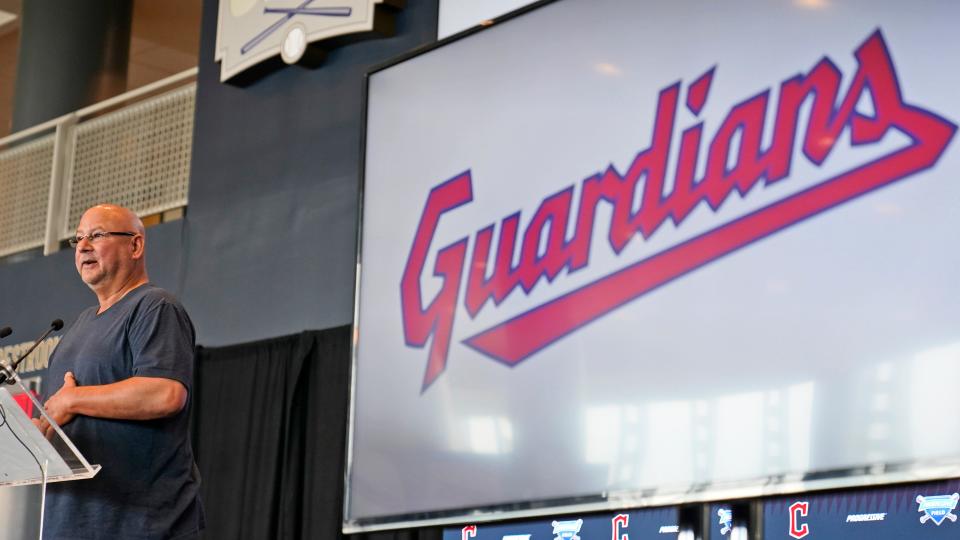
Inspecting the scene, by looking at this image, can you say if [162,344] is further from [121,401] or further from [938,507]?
[938,507]

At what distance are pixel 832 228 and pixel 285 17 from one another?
296cm

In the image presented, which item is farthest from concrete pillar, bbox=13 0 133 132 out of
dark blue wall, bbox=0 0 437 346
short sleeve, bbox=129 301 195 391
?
short sleeve, bbox=129 301 195 391

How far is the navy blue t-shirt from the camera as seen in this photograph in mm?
2873

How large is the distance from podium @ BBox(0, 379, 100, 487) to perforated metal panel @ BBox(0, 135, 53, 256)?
4.58 metres

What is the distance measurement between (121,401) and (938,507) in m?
2.68

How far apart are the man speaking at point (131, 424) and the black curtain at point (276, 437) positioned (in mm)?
1761

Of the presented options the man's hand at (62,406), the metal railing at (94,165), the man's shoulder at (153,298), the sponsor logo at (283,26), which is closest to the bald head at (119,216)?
the man's shoulder at (153,298)

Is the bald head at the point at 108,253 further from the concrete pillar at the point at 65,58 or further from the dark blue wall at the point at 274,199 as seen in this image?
the concrete pillar at the point at 65,58

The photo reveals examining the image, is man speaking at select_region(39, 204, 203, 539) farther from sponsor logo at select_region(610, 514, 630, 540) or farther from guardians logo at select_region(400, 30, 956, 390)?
sponsor logo at select_region(610, 514, 630, 540)

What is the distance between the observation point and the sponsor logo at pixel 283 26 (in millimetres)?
5104

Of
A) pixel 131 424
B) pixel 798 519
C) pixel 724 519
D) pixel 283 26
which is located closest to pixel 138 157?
pixel 283 26

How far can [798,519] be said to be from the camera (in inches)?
185

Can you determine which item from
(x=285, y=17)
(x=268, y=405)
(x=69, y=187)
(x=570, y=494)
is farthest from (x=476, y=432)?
(x=69, y=187)

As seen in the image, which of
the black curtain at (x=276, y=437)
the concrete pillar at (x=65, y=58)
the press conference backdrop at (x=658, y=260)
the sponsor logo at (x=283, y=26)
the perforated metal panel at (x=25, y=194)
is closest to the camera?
the press conference backdrop at (x=658, y=260)
